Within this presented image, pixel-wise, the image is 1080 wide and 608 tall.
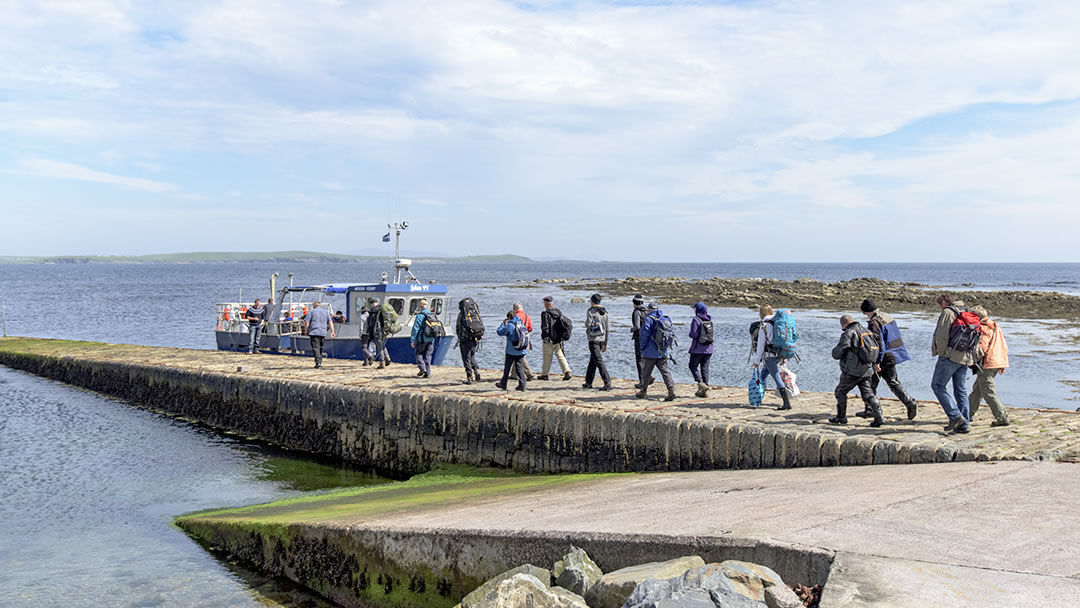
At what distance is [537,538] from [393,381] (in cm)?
1058

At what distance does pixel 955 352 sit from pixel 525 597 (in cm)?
642

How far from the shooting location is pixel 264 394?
58.8ft

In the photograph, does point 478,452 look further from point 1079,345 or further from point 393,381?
point 1079,345

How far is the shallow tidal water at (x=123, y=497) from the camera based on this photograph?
359 inches

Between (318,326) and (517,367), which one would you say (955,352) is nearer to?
(517,367)

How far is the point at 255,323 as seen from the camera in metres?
26.4

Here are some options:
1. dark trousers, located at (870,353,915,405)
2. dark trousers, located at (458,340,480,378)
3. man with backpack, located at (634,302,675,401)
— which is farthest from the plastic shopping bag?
dark trousers, located at (458,340,480,378)

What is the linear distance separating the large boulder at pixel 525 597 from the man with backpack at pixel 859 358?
578cm

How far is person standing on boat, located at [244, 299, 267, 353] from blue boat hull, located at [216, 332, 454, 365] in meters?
0.69

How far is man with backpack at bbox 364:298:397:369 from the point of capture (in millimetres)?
19172

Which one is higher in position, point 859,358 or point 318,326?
point 859,358

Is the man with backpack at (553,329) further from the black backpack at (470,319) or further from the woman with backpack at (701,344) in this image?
the woman with backpack at (701,344)

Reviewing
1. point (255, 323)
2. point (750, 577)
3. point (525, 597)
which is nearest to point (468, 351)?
point (525, 597)

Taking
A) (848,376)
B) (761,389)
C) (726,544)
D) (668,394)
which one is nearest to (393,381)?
(668,394)
